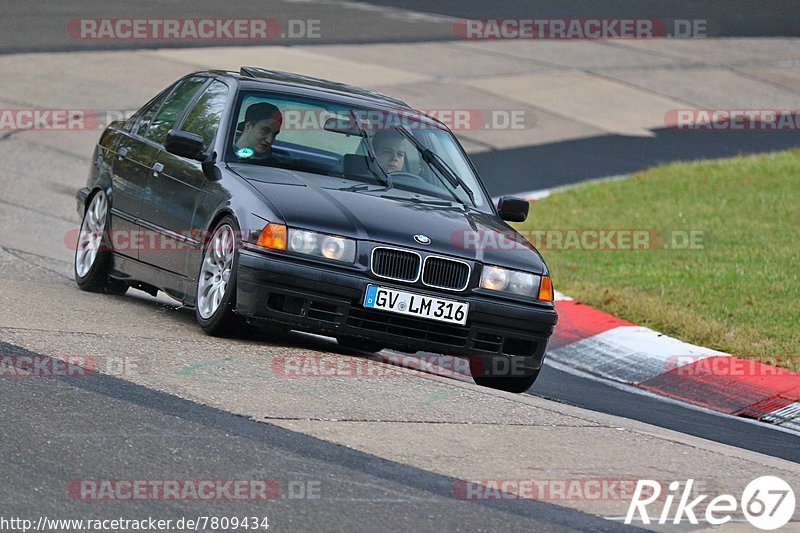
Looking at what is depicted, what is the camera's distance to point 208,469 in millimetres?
5688

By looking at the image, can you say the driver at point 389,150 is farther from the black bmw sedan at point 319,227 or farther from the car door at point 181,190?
the car door at point 181,190

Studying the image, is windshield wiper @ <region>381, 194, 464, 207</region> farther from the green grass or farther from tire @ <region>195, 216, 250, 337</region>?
the green grass

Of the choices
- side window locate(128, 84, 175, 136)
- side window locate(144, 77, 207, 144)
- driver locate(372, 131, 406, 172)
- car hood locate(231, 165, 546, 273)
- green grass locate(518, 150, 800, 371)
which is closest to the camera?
car hood locate(231, 165, 546, 273)

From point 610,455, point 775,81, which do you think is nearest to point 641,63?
point 775,81

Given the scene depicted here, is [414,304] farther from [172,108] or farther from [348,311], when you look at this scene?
[172,108]

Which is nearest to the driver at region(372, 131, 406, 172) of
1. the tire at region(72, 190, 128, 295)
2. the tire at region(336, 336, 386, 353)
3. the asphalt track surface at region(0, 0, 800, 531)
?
the tire at region(336, 336, 386, 353)

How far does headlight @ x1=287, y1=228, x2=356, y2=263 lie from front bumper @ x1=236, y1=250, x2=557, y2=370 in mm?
79

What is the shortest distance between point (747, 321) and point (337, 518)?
6494 mm

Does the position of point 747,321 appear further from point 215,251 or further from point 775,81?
point 775,81

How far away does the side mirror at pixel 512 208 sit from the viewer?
30.3ft

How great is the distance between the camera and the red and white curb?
9406mm

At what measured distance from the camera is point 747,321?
1112 centimetres

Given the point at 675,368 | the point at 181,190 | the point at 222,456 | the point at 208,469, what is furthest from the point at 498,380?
the point at 208,469

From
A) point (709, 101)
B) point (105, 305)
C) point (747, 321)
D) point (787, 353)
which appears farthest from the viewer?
point (709, 101)
